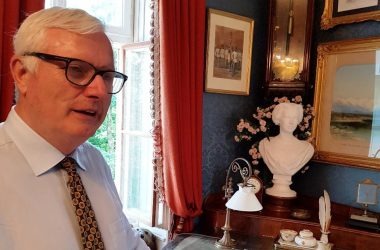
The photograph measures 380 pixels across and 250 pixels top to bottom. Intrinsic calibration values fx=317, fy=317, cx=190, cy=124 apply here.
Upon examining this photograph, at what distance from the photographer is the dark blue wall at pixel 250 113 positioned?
A: 2.23m

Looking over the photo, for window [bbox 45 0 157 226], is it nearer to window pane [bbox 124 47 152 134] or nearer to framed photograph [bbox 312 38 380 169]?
window pane [bbox 124 47 152 134]

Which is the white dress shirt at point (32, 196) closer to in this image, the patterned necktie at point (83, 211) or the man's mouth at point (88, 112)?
the patterned necktie at point (83, 211)

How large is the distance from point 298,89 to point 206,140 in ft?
2.56

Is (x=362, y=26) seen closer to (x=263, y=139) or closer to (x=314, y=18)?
(x=314, y=18)

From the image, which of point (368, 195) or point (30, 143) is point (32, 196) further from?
point (368, 195)

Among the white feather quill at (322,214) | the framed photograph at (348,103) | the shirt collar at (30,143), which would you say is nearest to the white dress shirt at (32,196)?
the shirt collar at (30,143)

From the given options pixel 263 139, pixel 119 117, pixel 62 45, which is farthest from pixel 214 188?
pixel 62 45

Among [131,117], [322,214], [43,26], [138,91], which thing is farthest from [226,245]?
[43,26]

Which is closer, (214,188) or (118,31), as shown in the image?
(118,31)

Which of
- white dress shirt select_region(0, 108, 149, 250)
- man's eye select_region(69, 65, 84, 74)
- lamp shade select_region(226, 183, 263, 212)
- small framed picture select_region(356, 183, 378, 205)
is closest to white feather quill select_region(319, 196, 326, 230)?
small framed picture select_region(356, 183, 378, 205)

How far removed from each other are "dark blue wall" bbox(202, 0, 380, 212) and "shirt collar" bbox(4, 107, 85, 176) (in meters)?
1.53

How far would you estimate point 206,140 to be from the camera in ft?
7.43

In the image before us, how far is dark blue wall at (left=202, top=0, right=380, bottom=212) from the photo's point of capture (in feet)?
7.32

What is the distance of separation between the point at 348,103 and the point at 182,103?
3.90 feet
